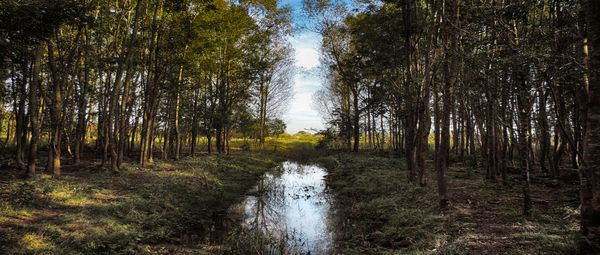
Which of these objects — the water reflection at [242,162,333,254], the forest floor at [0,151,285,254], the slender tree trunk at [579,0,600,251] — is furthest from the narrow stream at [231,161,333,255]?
the slender tree trunk at [579,0,600,251]

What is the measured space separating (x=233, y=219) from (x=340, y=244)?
436 cm

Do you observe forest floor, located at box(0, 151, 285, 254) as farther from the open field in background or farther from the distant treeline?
the distant treeline

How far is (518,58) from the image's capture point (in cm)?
561

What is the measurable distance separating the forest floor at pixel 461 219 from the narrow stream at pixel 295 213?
0.72 meters

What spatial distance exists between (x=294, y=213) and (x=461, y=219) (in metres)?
6.08

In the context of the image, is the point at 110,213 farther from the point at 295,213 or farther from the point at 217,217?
the point at 295,213

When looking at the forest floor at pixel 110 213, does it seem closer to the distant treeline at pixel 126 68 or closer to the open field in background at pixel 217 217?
the open field in background at pixel 217 217

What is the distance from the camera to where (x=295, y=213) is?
10.6 meters

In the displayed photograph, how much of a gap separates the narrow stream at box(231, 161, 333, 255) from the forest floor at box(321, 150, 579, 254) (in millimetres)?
724

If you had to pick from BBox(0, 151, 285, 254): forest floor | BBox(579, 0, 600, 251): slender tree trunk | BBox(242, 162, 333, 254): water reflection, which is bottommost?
BBox(242, 162, 333, 254): water reflection

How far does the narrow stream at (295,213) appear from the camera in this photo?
7.71 meters

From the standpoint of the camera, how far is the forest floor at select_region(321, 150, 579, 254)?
529 centimetres

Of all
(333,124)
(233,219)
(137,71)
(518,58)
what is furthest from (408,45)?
(137,71)

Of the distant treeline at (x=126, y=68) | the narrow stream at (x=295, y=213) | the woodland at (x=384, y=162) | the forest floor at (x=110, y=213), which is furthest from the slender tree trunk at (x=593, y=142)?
the distant treeline at (x=126, y=68)
